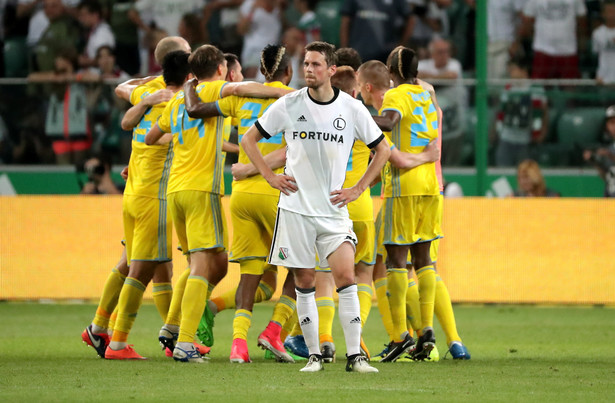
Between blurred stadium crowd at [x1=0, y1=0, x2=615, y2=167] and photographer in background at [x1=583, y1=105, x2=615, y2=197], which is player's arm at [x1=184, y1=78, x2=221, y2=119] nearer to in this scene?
blurred stadium crowd at [x1=0, y1=0, x2=615, y2=167]

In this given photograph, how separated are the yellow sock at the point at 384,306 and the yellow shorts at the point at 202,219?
4.72 feet

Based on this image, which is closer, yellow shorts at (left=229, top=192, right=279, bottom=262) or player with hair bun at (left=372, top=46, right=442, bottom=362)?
yellow shorts at (left=229, top=192, right=279, bottom=262)

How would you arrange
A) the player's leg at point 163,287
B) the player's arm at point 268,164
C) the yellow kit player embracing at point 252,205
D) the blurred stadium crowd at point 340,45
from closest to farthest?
the player's arm at point 268,164 < the yellow kit player embracing at point 252,205 < the player's leg at point 163,287 < the blurred stadium crowd at point 340,45

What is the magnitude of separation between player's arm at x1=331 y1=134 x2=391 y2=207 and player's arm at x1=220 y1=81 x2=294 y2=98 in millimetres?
993

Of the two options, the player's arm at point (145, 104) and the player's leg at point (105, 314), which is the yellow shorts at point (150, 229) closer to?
the player's leg at point (105, 314)

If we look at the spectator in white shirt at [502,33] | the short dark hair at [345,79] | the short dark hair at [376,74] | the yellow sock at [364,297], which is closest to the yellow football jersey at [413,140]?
the short dark hair at [345,79]

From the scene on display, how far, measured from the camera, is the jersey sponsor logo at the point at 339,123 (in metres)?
6.82

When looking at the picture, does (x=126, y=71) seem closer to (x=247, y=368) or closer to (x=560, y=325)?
(x=560, y=325)

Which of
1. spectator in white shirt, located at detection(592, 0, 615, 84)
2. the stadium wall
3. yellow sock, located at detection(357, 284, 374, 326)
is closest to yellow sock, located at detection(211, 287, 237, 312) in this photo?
yellow sock, located at detection(357, 284, 374, 326)

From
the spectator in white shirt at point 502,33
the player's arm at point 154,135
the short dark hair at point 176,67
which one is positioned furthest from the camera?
the spectator in white shirt at point 502,33

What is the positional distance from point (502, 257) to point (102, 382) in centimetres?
760

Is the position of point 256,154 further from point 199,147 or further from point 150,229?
point 150,229

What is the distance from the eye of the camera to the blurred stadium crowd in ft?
44.3

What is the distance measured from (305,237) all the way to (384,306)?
1781mm
